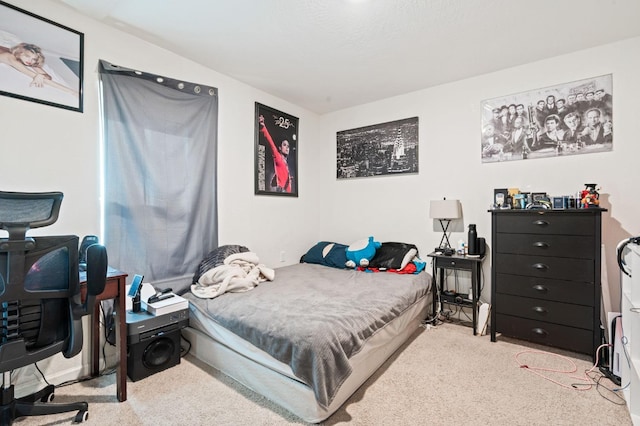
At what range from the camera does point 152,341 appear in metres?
2.08

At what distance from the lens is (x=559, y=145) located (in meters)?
2.67

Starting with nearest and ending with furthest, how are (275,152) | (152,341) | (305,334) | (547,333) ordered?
1. (305,334)
2. (152,341)
3. (547,333)
4. (275,152)

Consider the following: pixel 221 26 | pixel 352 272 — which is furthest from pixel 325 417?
pixel 221 26

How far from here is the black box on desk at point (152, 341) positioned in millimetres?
2002

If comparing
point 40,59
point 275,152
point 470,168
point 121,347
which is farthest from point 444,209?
point 40,59

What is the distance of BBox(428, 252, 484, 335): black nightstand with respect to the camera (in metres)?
2.78

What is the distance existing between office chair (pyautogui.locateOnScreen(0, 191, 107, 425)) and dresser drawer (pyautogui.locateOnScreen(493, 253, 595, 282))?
9.70 ft

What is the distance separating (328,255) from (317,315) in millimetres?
1785

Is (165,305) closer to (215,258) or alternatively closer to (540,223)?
(215,258)

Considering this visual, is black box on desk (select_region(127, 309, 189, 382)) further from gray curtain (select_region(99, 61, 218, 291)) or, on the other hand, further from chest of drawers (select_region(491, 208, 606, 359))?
chest of drawers (select_region(491, 208, 606, 359))

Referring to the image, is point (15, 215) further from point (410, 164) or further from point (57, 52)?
point (410, 164)

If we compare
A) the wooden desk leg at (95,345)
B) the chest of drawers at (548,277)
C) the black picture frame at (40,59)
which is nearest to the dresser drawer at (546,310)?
the chest of drawers at (548,277)

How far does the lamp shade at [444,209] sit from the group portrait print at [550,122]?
556mm

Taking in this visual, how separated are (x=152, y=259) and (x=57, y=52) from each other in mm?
1583
